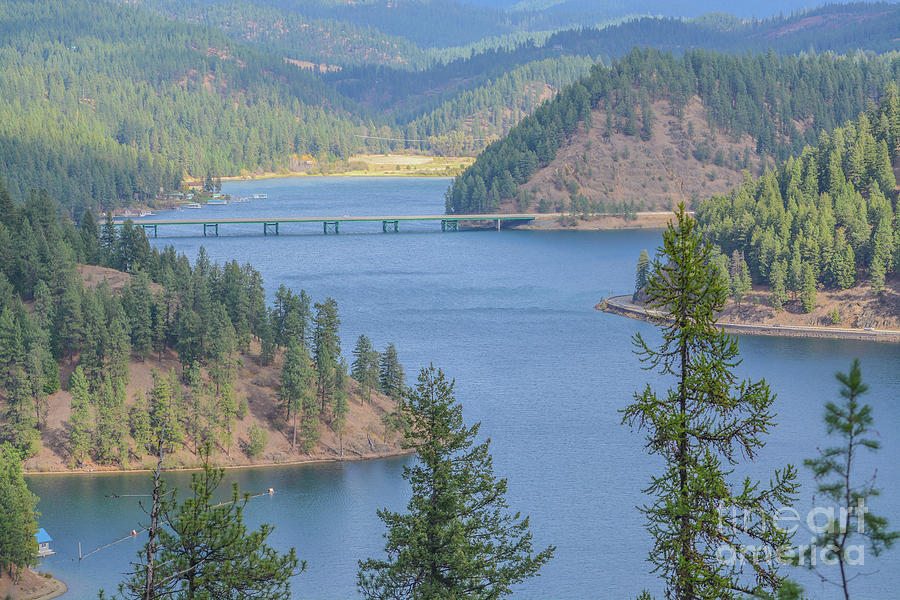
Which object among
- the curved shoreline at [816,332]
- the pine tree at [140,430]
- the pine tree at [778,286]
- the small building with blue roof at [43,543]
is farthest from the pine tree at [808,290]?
the small building with blue roof at [43,543]

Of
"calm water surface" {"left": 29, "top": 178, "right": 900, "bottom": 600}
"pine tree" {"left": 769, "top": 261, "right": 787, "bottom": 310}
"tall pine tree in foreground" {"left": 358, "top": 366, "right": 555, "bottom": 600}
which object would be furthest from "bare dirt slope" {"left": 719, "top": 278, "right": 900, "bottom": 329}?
"tall pine tree in foreground" {"left": 358, "top": 366, "right": 555, "bottom": 600}

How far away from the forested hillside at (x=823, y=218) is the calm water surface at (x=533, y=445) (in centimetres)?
1069

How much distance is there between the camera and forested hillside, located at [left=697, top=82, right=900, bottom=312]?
457ft

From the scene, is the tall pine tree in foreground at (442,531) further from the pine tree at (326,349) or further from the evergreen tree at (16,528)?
the pine tree at (326,349)

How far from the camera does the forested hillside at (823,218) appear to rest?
139250 mm

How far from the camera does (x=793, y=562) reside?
83.9 ft

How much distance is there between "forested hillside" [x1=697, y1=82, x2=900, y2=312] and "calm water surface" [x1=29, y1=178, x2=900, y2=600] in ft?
35.1

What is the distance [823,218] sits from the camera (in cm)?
14500

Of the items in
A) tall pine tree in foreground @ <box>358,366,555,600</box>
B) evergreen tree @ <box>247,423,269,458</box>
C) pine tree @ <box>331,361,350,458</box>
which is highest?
tall pine tree in foreground @ <box>358,366,555,600</box>

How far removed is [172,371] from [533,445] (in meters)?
26.5

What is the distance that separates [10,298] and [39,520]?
94.4 feet

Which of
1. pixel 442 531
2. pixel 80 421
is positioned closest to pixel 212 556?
pixel 442 531

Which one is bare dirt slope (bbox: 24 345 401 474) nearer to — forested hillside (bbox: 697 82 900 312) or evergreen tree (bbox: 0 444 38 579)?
evergreen tree (bbox: 0 444 38 579)

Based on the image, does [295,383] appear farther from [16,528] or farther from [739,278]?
[739,278]
